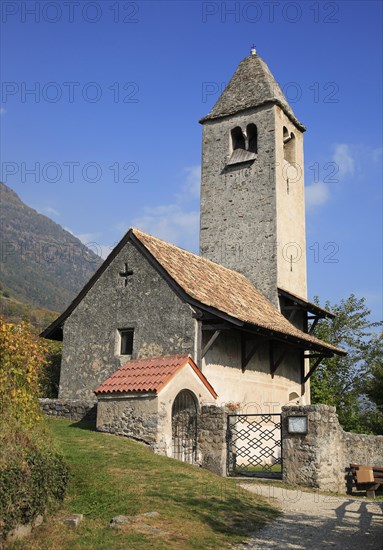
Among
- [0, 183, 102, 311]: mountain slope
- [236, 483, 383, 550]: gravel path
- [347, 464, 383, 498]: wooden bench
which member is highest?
[0, 183, 102, 311]: mountain slope

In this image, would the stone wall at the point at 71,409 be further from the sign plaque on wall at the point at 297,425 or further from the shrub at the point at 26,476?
the shrub at the point at 26,476

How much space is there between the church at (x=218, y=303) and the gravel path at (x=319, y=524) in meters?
3.52

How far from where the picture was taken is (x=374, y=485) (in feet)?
44.2

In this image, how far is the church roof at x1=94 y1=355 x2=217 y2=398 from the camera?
14.1 meters

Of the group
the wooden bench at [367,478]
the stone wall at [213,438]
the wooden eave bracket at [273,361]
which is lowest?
the wooden bench at [367,478]

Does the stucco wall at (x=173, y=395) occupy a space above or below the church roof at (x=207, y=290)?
below

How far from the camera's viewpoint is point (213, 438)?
1394 cm

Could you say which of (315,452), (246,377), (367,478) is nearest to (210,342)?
(246,377)

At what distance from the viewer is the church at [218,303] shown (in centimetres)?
1498

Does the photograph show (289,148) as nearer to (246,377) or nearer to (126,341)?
(246,377)

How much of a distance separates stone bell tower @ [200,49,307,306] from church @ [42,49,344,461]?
1.8 inches

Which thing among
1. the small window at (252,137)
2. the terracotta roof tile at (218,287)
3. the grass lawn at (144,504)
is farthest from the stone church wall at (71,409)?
the small window at (252,137)

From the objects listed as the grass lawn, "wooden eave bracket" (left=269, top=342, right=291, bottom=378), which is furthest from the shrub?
"wooden eave bracket" (left=269, top=342, right=291, bottom=378)

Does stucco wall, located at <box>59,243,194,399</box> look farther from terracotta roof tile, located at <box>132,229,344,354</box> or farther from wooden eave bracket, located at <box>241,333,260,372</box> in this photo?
wooden eave bracket, located at <box>241,333,260,372</box>
